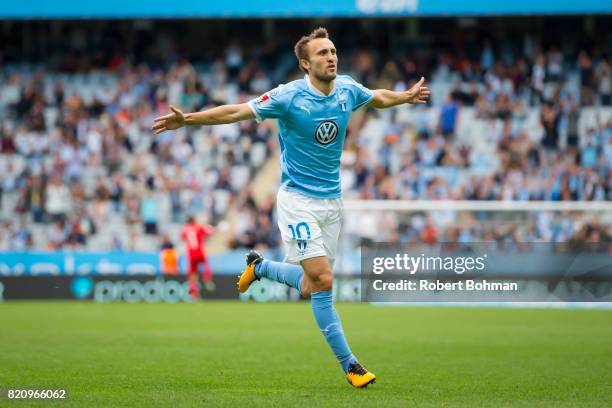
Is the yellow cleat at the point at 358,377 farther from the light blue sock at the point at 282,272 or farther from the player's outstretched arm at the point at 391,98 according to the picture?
the player's outstretched arm at the point at 391,98

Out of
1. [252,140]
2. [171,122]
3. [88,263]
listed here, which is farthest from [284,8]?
[171,122]

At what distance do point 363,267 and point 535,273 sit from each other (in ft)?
11.6

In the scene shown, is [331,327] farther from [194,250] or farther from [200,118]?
[194,250]

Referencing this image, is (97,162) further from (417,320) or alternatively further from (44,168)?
(417,320)

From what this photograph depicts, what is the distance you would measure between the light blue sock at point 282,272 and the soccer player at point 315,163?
267 millimetres

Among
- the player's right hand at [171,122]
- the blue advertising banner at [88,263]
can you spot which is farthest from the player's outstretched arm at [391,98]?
the blue advertising banner at [88,263]

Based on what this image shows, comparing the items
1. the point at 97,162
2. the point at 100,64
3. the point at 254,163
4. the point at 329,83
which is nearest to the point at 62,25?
the point at 100,64

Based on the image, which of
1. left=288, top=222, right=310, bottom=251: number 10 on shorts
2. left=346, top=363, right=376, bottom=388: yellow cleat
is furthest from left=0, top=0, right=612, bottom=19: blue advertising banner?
left=346, top=363, right=376, bottom=388: yellow cleat

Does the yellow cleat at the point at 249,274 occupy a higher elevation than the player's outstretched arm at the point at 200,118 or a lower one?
lower

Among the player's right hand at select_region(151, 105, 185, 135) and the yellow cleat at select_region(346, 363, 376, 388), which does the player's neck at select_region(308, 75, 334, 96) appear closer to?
the player's right hand at select_region(151, 105, 185, 135)

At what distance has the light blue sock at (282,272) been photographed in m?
9.38

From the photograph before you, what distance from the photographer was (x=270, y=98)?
8648mm

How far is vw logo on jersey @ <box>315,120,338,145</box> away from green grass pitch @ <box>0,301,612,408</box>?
1.97 metres

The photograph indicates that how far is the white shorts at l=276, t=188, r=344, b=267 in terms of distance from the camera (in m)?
8.69
